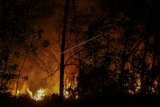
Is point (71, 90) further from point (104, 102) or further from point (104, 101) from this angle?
point (104, 102)

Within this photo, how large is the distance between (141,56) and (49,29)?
33.9 feet

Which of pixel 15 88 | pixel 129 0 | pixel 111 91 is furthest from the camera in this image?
pixel 15 88

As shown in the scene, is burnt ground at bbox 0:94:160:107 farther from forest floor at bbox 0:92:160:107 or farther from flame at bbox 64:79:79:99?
flame at bbox 64:79:79:99

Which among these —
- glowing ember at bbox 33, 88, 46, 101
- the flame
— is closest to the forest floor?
the flame

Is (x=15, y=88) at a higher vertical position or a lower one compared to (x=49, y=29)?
lower

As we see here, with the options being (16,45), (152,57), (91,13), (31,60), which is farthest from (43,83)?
(152,57)

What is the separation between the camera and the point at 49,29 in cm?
3566

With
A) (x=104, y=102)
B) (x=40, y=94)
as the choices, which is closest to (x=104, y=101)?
(x=104, y=102)

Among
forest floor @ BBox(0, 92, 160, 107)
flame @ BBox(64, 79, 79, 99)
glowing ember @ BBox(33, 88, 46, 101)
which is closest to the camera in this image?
forest floor @ BBox(0, 92, 160, 107)

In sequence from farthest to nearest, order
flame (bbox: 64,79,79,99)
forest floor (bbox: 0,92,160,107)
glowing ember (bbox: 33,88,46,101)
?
glowing ember (bbox: 33,88,46,101) < flame (bbox: 64,79,79,99) < forest floor (bbox: 0,92,160,107)

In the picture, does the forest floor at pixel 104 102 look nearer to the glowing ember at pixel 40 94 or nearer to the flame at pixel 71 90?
the flame at pixel 71 90

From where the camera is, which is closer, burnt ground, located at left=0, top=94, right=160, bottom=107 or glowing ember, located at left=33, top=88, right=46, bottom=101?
burnt ground, located at left=0, top=94, right=160, bottom=107

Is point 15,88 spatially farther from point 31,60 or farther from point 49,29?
point 49,29

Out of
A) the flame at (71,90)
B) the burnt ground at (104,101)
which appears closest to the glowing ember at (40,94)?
the flame at (71,90)
